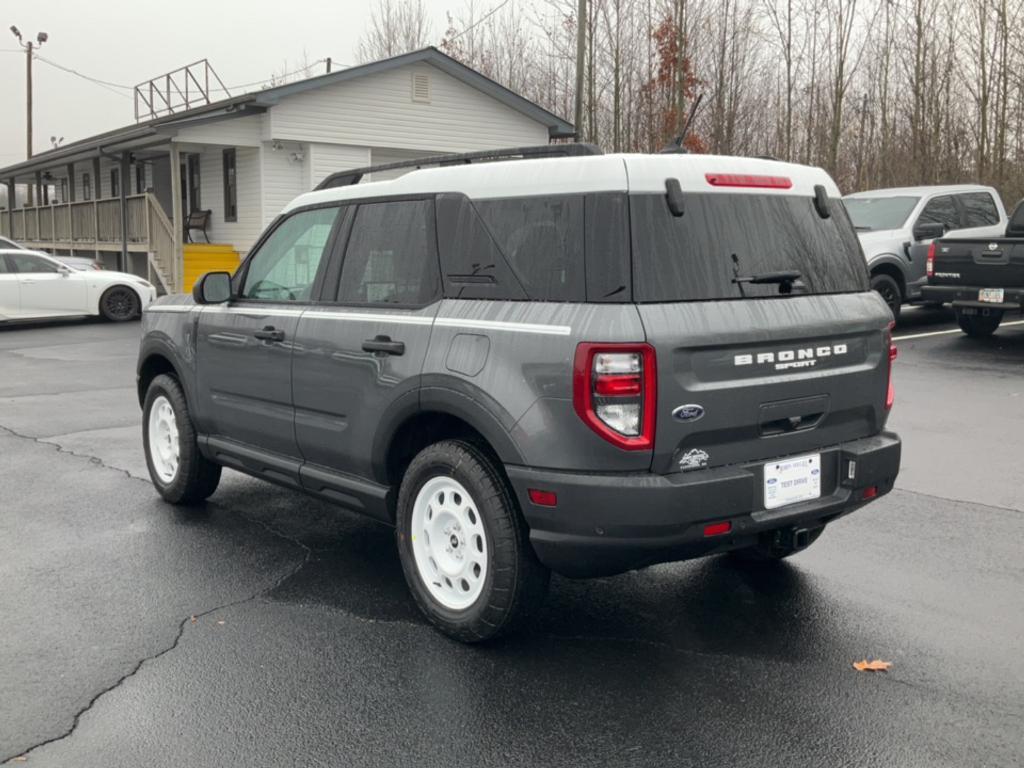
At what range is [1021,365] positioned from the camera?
12.0 meters

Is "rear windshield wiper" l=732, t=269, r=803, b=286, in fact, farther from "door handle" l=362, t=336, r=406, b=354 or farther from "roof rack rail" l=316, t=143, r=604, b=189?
"door handle" l=362, t=336, r=406, b=354

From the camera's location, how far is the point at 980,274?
42.7 feet

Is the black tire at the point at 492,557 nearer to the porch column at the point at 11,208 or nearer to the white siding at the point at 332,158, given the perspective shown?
the white siding at the point at 332,158

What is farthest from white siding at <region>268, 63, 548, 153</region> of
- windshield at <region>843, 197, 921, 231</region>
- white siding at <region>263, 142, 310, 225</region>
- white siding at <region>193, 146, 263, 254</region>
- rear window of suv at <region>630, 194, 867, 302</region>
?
rear window of suv at <region>630, 194, 867, 302</region>

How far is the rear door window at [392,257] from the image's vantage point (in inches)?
177

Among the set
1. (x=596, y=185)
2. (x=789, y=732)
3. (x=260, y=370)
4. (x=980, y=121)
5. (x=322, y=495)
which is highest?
(x=980, y=121)

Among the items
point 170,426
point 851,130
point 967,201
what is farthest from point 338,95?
point 170,426

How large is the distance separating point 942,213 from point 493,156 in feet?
42.5

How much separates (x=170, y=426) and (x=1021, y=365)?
9.62m

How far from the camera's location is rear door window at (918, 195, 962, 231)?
15477 millimetres

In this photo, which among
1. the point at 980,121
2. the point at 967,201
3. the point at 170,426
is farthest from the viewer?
the point at 980,121

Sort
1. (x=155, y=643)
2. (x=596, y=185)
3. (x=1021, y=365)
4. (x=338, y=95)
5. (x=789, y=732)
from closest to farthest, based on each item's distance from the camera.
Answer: (x=789, y=732)
(x=596, y=185)
(x=155, y=643)
(x=1021, y=365)
(x=338, y=95)

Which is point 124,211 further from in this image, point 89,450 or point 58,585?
point 58,585

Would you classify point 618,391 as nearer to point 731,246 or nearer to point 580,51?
point 731,246
